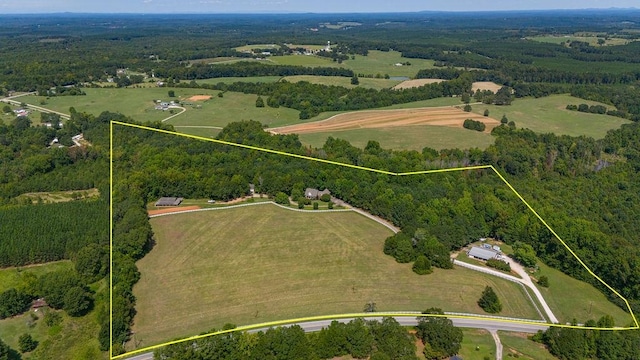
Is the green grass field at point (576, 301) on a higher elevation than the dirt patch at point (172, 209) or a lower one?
lower

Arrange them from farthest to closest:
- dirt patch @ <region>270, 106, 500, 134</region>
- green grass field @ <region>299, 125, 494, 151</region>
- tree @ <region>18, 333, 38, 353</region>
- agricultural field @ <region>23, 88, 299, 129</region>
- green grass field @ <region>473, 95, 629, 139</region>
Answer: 1. agricultural field @ <region>23, 88, 299, 129</region>
2. green grass field @ <region>473, 95, 629, 139</region>
3. dirt patch @ <region>270, 106, 500, 134</region>
4. green grass field @ <region>299, 125, 494, 151</region>
5. tree @ <region>18, 333, 38, 353</region>

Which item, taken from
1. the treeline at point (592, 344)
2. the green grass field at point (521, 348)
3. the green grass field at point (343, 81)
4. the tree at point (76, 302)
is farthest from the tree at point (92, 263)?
the green grass field at point (343, 81)

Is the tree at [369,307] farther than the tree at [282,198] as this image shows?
No

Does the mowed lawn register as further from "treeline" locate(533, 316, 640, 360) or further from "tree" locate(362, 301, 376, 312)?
"treeline" locate(533, 316, 640, 360)

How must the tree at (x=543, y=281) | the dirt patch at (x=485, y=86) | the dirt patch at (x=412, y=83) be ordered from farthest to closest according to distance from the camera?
the dirt patch at (x=412, y=83) → the dirt patch at (x=485, y=86) → the tree at (x=543, y=281)

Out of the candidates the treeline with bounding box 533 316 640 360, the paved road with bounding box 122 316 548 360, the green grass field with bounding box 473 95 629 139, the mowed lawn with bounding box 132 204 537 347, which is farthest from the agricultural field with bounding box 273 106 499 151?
the treeline with bounding box 533 316 640 360

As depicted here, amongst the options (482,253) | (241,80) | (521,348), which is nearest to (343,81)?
(241,80)

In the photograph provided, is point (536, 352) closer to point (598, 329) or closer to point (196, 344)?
point (598, 329)

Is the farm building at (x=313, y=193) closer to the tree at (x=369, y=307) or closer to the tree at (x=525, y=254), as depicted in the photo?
the tree at (x=369, y=307)
